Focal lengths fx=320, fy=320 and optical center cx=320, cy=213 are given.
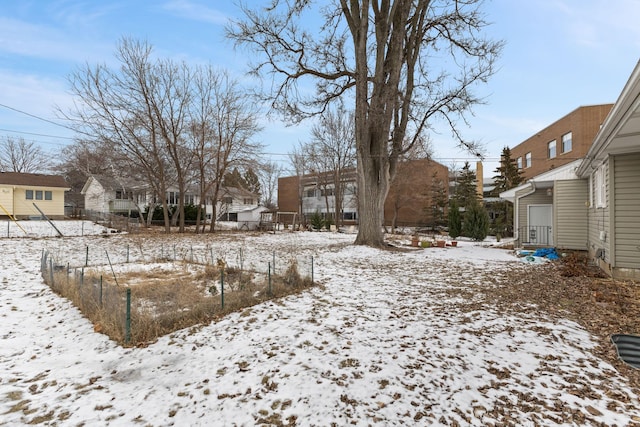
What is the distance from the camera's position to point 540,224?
48.4 ft

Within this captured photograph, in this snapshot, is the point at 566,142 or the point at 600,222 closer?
the point at 600,222

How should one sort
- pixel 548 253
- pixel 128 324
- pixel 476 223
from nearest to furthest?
pixel 128 324, pixel 548 253, pixel 476 223

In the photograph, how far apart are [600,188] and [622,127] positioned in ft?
14.1

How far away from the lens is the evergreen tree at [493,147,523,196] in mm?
27587

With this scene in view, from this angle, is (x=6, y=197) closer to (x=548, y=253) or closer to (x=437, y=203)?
(x=548, y=253)

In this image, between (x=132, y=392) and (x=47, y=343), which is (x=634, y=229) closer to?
(x=132, y=392)

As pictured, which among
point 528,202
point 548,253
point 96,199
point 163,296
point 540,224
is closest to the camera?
point 163,296

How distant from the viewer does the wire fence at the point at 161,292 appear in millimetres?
4590

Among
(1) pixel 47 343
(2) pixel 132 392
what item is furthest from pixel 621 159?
(1) pixel 47 343

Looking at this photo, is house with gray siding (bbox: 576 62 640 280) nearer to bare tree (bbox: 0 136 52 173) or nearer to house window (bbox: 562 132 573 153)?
house window (bbox: 562 132 573 153)

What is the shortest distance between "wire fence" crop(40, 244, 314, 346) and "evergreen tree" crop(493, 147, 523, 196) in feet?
86.2

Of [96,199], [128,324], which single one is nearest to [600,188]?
[128,324]

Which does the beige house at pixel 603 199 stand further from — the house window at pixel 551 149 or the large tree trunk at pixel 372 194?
the house window at pixel 551 149

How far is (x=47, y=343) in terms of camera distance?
4426mm
